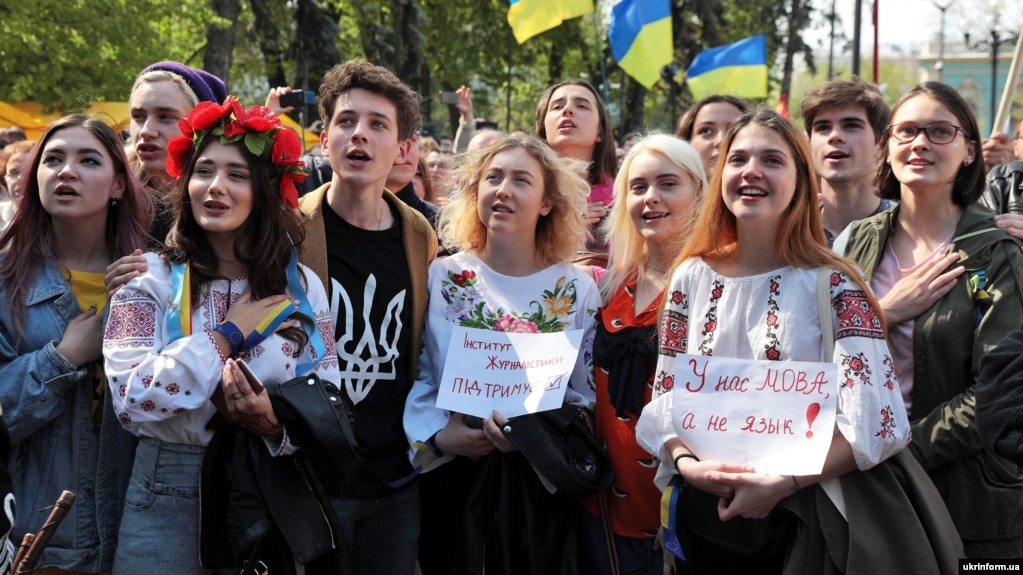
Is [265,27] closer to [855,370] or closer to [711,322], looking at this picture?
[711,322]

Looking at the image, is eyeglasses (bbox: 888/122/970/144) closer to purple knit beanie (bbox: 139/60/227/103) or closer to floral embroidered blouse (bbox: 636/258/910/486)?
floral embroidered blouse (bbox: 636/258/910/486)

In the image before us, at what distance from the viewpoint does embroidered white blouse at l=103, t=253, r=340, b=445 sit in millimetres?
2742

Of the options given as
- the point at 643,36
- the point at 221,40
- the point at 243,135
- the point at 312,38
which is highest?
the point at 312,38

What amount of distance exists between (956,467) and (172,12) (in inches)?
682

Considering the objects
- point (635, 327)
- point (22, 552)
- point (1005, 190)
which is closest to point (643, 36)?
point (1005, 190)

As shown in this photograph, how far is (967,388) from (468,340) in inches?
68.3

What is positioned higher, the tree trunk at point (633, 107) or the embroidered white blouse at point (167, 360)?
the tree trunk at point (633, 107)

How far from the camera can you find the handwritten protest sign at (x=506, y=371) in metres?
3.40

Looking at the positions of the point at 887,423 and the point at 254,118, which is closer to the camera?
the point at 887,423

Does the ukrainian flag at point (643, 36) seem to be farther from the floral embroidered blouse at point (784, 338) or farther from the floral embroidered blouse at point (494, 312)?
the floral embroidered blouse at point (784, 338)

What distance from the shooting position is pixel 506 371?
347cm

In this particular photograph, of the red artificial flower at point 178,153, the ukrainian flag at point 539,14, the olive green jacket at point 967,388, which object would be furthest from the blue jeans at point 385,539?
the ukrainian flag at point 539,14

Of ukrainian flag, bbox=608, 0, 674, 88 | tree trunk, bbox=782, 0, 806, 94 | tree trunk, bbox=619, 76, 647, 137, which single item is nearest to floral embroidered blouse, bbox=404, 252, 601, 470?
ukrainian flag, bbox=608, 0, 674, 88

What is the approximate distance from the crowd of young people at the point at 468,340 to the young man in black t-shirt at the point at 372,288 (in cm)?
1
